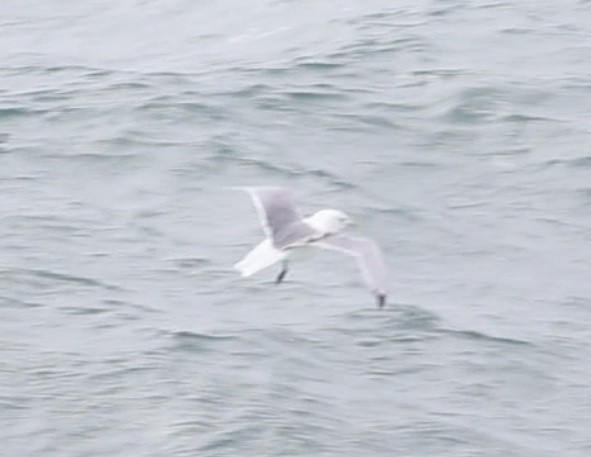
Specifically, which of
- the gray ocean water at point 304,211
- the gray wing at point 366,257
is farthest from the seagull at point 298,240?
the gray ocean water at point 304,211

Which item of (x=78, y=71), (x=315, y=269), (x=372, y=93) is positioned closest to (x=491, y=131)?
(x=372, y=93)

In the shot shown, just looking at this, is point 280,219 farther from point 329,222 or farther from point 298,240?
point 298,240

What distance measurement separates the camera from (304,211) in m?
22.0

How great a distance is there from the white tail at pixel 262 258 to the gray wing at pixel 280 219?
0.28 feet

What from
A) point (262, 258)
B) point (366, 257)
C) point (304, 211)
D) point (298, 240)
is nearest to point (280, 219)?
point (298, 240)

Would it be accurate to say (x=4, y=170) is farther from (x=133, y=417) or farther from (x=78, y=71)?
(x=133, y=417)

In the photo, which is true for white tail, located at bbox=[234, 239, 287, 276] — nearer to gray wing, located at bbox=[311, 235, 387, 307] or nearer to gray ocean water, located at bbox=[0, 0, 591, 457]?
gray wing, located at bbox=[311, 235, 387, 307]

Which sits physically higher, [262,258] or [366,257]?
[262,258]

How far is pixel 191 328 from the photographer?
19.7 metres

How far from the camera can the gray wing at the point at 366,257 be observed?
16.4 metres

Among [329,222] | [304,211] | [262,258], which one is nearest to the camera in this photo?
[262,258]

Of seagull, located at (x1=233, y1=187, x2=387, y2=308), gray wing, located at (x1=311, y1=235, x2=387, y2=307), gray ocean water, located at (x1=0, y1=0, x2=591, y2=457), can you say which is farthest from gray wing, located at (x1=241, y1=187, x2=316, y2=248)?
gray ocean water, located at (x1=0, y1=0, x2=591, y2=457)

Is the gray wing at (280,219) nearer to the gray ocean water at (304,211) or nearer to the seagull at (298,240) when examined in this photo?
the seagull at (298,240)

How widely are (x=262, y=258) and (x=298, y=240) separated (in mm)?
372
